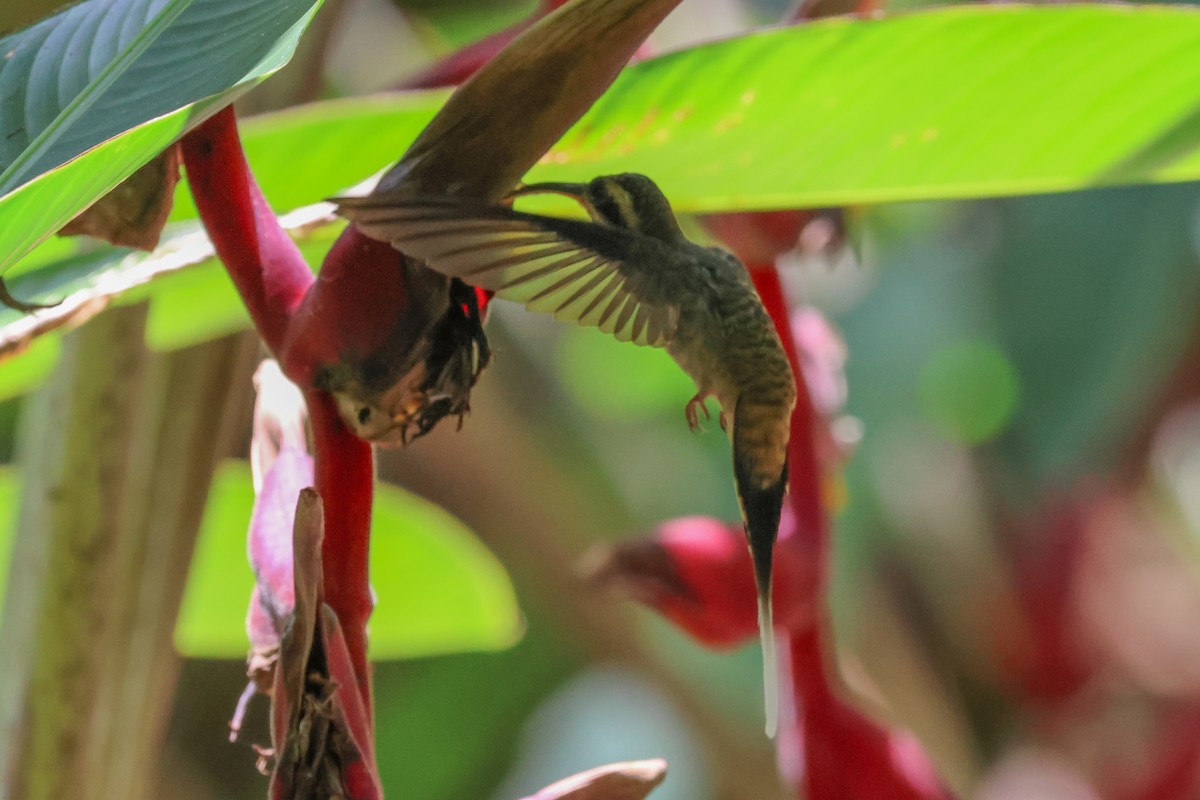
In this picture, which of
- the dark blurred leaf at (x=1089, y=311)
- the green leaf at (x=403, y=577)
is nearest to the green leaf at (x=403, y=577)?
the green leaf at (x=403, y=577)

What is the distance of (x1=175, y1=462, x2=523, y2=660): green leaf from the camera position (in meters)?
1.03

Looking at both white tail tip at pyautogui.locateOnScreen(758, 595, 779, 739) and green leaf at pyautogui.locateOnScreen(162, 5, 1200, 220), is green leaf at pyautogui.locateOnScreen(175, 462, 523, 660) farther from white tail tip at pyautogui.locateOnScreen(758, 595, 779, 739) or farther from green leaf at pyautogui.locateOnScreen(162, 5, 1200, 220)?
white tail tip at pyautogui.locateOnScreen(758, 595, 779, 739)

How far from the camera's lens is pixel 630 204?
1.77 feet

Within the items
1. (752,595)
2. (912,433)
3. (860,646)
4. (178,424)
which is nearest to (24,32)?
(178,424)

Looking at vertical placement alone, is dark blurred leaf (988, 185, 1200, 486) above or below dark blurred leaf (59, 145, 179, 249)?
below

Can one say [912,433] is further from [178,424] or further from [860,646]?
[178,424]

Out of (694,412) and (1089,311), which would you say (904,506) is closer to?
(1089,311)

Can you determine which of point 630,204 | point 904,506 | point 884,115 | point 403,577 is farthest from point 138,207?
point 904,506

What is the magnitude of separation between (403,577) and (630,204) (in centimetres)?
59

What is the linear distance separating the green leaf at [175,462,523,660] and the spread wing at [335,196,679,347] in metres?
0.49

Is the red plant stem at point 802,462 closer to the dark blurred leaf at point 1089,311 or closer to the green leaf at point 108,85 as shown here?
the green leaf at point 108,85

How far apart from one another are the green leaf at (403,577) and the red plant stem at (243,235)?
60cm

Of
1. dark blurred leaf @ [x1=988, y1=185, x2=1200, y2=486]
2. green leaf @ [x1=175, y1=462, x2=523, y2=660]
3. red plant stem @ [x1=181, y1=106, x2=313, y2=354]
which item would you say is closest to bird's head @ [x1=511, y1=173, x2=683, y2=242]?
red plant stem @ [x1=181, y1=106, x2=313, y2=354]

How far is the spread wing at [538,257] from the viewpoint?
→ 0.38m
